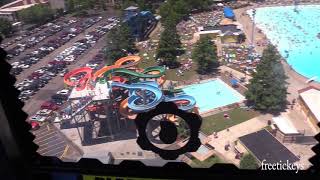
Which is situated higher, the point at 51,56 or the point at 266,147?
the point at 51,56

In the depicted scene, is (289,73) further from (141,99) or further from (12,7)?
(12,7)

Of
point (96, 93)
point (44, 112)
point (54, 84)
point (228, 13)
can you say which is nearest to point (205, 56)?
point (96, 93)

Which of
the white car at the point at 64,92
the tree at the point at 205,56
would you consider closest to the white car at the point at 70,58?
the white car at the point at 64,92

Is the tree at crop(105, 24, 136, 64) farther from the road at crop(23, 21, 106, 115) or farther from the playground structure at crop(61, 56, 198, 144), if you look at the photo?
the playground structure at crop(61, 56, 198, 144)

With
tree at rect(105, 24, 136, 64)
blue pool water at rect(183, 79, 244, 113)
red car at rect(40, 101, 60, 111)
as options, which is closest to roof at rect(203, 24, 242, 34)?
tree at rect(105, 24, 136, 64)

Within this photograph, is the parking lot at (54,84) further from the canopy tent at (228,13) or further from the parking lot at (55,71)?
the canopy tent at (228,13)
